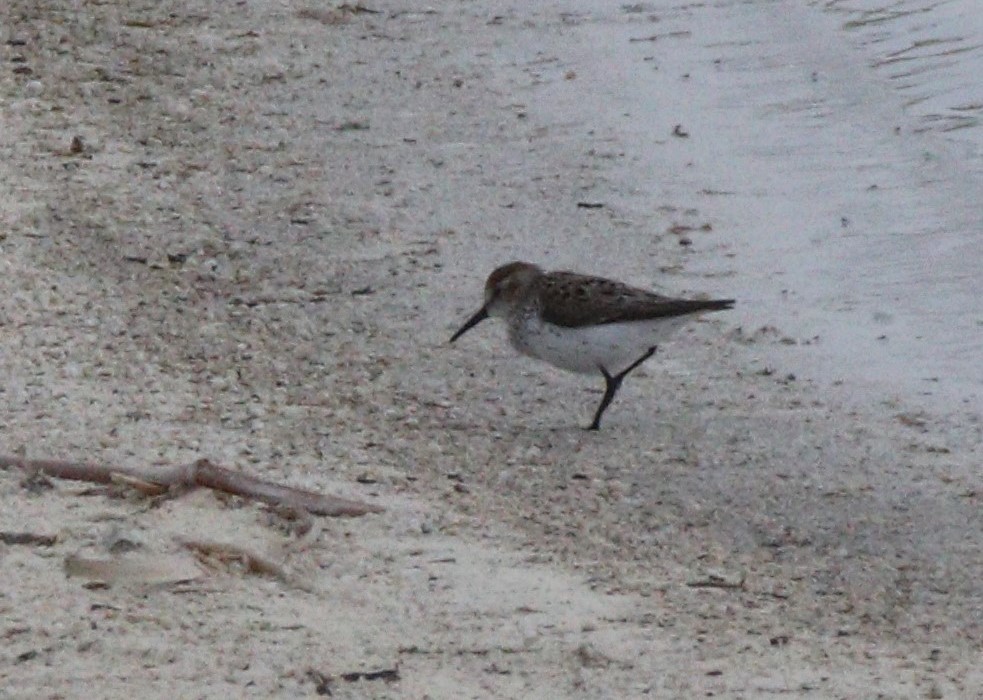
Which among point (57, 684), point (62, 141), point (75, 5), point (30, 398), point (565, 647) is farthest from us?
point (75, 5)

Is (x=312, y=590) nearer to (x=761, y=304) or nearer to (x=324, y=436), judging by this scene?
(x=324, y=436)

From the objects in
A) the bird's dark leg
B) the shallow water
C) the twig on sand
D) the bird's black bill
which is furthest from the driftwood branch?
the shallow water

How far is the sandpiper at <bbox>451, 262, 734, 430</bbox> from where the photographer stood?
6.86 metres

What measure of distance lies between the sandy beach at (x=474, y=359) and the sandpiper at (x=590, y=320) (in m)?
0.19

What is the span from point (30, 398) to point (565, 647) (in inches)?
87.1

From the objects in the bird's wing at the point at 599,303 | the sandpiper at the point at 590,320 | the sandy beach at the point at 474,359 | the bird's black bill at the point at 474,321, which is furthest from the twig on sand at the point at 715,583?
the bird's black bill at the point at 474,321

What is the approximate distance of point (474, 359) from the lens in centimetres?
746

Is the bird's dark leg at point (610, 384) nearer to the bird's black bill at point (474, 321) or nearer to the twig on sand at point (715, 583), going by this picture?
the bird's black bill at point (474, 321)

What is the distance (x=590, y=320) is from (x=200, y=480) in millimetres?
1759

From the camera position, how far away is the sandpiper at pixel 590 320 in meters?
6.86

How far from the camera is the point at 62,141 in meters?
9.41

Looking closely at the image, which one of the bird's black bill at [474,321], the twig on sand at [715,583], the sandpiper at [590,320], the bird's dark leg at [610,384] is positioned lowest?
the bird's dark leg at [610,384]

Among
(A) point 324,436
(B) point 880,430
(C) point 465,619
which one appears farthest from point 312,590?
(B) point 880,430

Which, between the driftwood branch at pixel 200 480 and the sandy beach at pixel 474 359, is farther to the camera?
the driftwood branch at pixel 200 480
